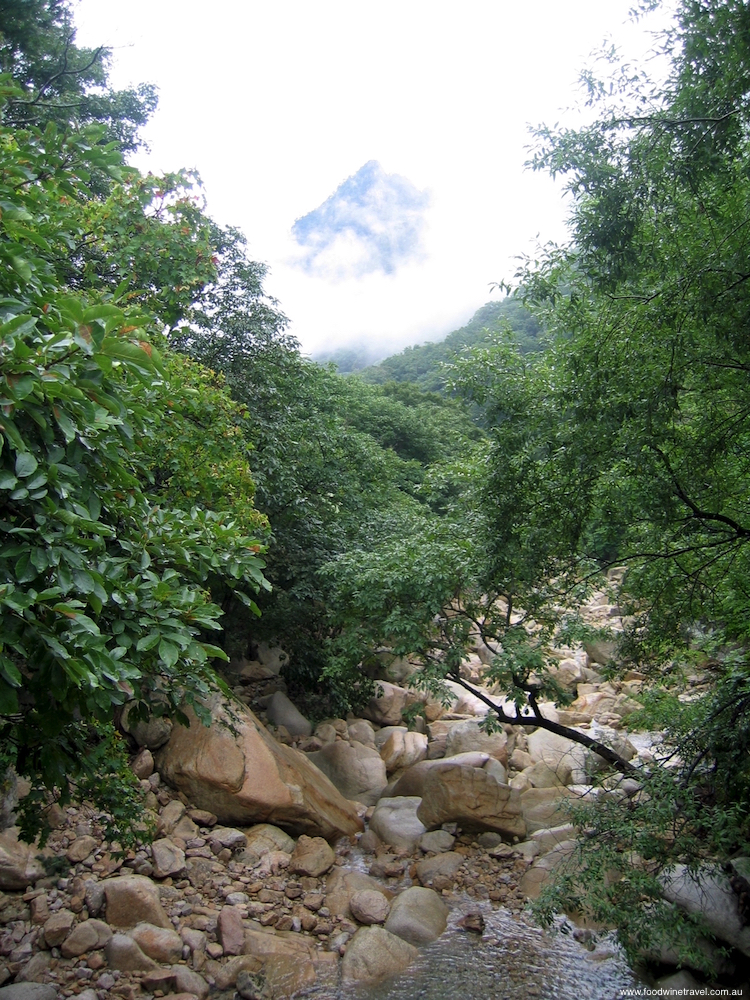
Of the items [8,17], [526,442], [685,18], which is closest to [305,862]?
[526,442]

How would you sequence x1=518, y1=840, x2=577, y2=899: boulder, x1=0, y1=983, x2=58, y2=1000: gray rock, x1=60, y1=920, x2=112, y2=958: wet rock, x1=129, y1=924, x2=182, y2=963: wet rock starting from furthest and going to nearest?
x1=518, y1=840, x2=577, y2=899: boulder
x1=129, y1=924, x2=182, y2=963: wet rock
x1=60, y1=920, x2=112, y2=958: wet rock
x1=0, y1=983, x2=58, y2=1000: gray rock

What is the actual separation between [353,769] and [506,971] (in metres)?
4.72

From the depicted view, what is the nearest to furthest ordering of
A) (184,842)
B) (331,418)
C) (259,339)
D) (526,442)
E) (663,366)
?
(663,366), (526,442), (184,842), (259,339), (331,418)

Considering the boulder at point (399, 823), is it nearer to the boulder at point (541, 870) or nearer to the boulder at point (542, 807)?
the boulder at point (542, 807)

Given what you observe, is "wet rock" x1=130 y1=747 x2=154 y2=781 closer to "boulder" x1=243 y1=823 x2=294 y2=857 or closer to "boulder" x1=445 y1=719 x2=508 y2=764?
"boulder" x1=243 y1=823 x2=294 y2=857

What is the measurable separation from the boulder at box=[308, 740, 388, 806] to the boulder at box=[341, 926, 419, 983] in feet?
12.2

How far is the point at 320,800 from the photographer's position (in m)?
9.50

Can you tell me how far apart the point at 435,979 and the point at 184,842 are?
317 cm

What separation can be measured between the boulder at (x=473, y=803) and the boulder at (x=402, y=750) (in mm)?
2038

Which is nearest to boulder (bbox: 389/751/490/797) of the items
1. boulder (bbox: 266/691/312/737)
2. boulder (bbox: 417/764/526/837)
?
boulder (bbox: 417/764/526/837)

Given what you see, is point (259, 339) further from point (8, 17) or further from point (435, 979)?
point (435, 979)

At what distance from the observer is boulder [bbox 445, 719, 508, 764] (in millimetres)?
11586

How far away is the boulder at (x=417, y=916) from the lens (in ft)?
24.5

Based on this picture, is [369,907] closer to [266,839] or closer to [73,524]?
[266,839]
